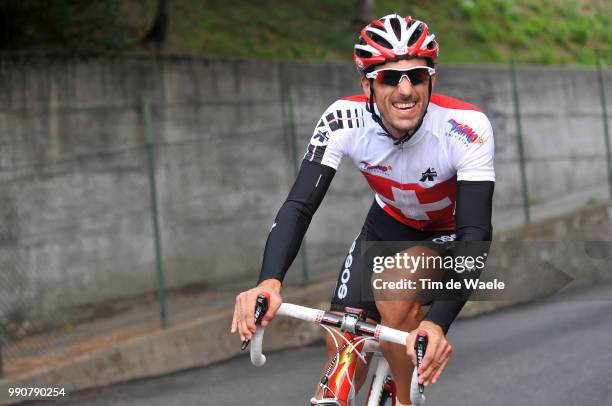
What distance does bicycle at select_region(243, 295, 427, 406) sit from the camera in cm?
373

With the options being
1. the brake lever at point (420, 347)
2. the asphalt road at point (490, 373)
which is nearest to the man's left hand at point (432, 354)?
the brake lever at point (420, 347)

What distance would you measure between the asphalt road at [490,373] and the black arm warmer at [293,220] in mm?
3265

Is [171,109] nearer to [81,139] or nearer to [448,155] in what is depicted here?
[81,139]

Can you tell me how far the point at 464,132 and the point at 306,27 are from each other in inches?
501

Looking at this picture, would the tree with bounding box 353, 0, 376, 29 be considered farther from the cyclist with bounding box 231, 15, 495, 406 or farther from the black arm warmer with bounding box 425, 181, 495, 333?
the black arm warmer with bounding box 425, 181, 495, 333

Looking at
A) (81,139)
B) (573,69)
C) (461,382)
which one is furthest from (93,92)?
(573,69)

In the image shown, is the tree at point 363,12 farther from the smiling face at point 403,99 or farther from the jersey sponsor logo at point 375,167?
the smiling face at point 403,99

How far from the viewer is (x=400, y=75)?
4.12 metres

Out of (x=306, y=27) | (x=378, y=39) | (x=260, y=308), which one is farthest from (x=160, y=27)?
(x=260, y=308)

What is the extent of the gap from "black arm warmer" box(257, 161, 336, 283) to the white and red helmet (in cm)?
51

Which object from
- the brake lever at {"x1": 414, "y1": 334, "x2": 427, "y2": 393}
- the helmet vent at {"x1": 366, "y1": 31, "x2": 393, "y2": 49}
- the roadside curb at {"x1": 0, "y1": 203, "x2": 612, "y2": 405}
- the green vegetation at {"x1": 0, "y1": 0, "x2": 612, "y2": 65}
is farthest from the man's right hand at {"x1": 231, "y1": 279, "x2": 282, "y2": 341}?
the green vegetation at {"x1": 0, "y1": 0, "x2": 612, "y2": 65}

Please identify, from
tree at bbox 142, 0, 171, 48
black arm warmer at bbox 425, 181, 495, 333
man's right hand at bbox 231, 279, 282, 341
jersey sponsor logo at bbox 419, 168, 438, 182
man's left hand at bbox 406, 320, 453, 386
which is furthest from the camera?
tree at bbox 142, 0, 171, 48

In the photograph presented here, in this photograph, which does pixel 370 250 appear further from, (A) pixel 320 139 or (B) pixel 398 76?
(B) pixel 398 76

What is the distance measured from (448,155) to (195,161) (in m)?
7.65
